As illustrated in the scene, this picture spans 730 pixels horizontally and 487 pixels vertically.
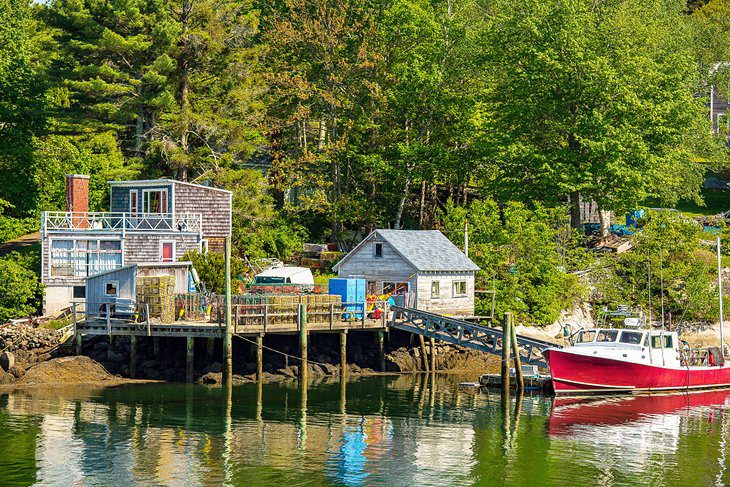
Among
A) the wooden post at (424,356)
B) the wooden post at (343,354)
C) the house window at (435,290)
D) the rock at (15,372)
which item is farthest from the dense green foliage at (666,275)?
the rock at (15,372)

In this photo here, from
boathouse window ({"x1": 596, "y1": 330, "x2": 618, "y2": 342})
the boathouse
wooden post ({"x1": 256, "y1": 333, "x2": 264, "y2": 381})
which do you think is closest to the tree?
boathouse window ({"x1": 596, "y1": 330, "x2": 618, "y2": 342})

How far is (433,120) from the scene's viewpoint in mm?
75812

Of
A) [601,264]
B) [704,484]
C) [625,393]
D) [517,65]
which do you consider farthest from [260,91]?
[704,484]

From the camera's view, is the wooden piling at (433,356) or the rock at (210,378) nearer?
the rock at (210,378)

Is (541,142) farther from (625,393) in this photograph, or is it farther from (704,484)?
(704,484)

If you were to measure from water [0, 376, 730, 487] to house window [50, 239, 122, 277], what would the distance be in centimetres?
1026

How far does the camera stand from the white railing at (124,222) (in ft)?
191

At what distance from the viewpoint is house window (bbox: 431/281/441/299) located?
2300 inches

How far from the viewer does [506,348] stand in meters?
50.0

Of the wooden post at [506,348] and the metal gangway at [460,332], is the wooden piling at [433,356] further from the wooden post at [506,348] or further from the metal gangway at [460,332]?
the wooden post at [506,348]

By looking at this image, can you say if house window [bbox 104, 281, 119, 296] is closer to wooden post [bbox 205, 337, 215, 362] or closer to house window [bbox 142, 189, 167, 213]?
wooden post [bbox 205, 337, 215, 362]

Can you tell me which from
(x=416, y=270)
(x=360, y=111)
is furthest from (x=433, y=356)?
(x=360, y=111)

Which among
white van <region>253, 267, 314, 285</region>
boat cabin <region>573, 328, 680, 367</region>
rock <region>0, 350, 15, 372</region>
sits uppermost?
white van <region>253, 267, 314, 285</region>

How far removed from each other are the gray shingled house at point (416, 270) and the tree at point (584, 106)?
521 inches
